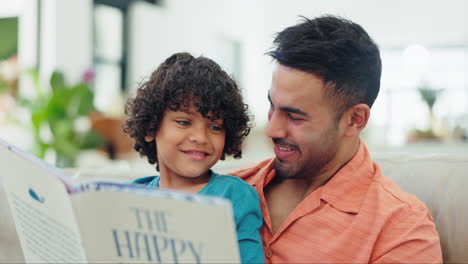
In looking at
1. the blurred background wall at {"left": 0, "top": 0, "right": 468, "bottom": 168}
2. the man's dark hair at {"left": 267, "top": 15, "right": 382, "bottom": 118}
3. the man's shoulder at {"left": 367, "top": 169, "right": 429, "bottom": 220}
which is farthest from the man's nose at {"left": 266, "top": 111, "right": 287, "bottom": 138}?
the blurred background wall at {"left": 0, "top": 0, "right": 468, "bottom": 168}

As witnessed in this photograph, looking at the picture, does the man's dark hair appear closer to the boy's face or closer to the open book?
the boy's face

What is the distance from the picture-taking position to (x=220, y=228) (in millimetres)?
708

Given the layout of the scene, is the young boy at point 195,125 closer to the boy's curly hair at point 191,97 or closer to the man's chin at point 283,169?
the boy's curly hair at point 191,97

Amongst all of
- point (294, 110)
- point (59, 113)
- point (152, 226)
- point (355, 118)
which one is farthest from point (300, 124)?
point (59, 113)

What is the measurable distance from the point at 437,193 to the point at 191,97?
636mm

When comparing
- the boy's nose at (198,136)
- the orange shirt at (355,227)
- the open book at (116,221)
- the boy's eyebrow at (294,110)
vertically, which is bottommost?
the orange shirt at (355,227)

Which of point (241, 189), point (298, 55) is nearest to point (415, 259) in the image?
point (241, 189)

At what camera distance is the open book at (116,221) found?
2.36ft

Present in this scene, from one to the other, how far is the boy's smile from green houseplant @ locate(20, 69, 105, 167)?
132 inches

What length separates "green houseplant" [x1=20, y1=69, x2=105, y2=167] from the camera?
4348mm

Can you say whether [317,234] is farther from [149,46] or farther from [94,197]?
[149,46]

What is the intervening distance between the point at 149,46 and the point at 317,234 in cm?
580

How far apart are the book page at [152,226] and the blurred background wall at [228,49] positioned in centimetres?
379

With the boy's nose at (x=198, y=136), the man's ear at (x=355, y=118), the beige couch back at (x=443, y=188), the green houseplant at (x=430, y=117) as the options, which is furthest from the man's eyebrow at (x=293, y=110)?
the green houseplant at (x=430, y=117)
